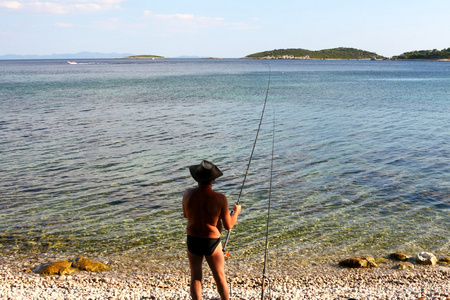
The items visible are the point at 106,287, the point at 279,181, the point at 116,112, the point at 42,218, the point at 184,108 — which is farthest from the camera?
the point at 184,108

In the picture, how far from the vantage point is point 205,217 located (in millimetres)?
4652

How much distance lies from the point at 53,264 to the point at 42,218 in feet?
9.56

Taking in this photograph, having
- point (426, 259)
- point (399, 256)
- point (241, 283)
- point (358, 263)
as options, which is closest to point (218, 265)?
point (241, 283)

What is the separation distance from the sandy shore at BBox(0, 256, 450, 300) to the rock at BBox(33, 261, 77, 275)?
0.54 ft

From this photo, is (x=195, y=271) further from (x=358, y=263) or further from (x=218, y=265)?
(x=358, y=263)

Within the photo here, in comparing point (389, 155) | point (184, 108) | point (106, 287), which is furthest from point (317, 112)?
point (106, 287)

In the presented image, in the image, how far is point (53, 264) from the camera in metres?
7.87

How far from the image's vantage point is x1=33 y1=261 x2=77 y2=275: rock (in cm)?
765

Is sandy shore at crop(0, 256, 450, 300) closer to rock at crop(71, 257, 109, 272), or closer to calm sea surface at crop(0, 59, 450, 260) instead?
rock at crop(71, 257, 109, 272)

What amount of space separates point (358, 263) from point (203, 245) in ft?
14.9

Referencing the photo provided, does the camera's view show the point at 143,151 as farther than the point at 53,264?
Yes

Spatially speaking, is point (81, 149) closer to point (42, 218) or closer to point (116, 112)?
point (42, 218)

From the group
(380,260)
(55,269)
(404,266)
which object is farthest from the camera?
(380,260)

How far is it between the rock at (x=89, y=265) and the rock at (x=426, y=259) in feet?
20.5
